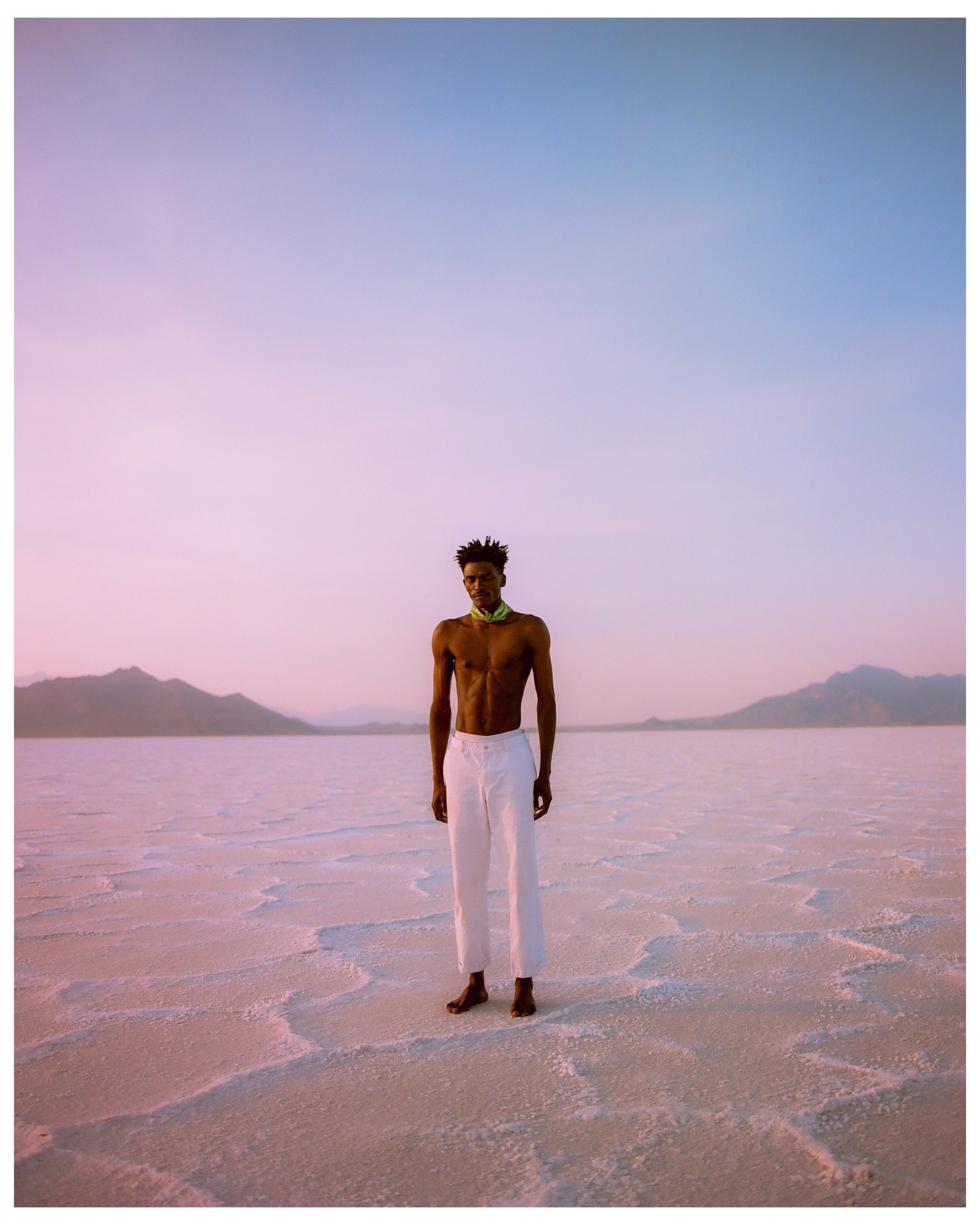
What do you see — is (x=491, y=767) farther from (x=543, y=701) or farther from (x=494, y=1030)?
(x=494, y=1030)

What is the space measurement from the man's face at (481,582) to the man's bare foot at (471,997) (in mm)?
1129

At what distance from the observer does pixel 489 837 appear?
112 inches

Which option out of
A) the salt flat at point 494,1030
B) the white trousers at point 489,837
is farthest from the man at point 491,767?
the salt flat at point 494,1030

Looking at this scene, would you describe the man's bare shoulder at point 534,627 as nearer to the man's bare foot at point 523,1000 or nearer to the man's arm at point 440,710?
the man's arm at point 440,710

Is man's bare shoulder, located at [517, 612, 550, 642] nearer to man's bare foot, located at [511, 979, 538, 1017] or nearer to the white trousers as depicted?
the white trousers

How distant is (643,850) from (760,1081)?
3.41 meters

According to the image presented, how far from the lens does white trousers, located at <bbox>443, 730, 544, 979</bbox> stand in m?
2.74

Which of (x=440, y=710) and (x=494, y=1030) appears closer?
(x=494, y=1030)

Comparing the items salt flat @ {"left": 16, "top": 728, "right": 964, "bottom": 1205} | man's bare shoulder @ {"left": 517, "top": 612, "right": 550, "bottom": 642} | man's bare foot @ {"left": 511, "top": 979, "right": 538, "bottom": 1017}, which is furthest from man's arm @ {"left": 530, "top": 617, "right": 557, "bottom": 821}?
salt flat @ {"left": 16, "top": 728, "right": 964, "bottom": 1205}

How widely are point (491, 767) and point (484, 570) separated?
0.60 metres

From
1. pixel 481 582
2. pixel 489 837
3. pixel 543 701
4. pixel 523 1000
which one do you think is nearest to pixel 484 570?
pixel 481 582

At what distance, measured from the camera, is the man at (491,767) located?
2754 millimetres

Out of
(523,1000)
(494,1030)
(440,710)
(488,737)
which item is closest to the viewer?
(494,1030)
